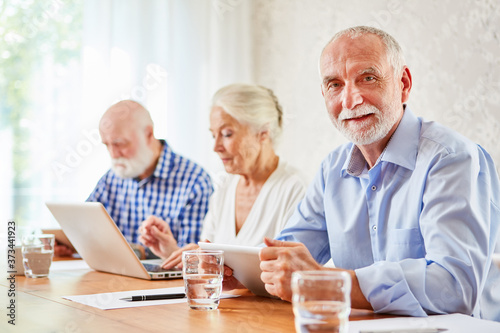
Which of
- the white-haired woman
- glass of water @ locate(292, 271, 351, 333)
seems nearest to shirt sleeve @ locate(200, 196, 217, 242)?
the white-haired woman

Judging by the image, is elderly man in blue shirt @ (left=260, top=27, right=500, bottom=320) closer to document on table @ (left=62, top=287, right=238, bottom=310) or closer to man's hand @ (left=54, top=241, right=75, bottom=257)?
document on table @ (left=62, top=287, right=238, bottom=310)

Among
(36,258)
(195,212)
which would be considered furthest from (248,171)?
(36,258)

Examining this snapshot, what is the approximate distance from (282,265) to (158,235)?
959 millimetres

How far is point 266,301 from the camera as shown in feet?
4.52

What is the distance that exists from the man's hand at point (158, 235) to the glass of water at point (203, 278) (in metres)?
0.84

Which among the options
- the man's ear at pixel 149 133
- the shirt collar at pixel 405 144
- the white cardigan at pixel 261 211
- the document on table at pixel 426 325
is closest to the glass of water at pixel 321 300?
the document on table at pixel 426 325

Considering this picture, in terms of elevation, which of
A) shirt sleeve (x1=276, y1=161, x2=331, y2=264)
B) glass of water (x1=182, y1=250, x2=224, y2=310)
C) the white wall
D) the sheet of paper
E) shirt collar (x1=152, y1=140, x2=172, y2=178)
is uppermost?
the white wall

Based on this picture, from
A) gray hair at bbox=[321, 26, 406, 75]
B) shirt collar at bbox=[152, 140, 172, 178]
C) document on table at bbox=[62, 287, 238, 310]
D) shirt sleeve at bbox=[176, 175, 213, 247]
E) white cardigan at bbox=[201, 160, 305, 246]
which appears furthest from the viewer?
shirt collar at bbox=[152, 140, 172, 178]

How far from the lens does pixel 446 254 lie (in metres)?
1.25

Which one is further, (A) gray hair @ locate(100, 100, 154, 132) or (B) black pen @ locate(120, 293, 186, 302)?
(A) gray hair @ locate(100, 100, 154, 132)

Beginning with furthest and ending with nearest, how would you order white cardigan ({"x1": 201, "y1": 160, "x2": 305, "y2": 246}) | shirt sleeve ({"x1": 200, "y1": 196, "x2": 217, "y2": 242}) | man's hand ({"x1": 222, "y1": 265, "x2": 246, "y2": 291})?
1. shirt sleeve ({"x1": 200, "y1": 196, "x2": 217, "y2": 242})
2. white cardigan ({"x1": 201, "y1": 160, "x2": 305, "y2": 246})
3. man's hand ({"x1": 222, "y1": 265, "x2": 246, "y2": 291})

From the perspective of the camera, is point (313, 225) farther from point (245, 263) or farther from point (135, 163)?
point (135, 163)

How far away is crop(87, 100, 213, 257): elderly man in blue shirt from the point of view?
283 cm

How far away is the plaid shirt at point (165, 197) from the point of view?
2.81 metres
